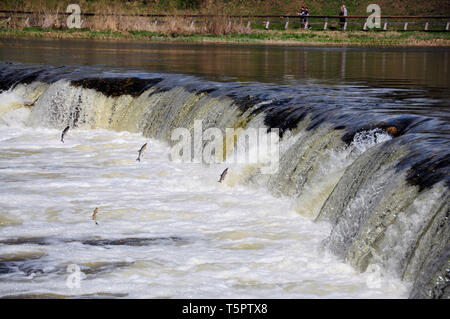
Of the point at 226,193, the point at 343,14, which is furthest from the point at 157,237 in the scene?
the point at 343,14

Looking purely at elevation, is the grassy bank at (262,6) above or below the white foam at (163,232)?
above

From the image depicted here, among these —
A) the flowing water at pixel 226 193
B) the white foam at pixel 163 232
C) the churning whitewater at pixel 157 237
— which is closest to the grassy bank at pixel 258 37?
the flowing water at pixel 226 193

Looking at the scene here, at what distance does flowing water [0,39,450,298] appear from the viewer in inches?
258

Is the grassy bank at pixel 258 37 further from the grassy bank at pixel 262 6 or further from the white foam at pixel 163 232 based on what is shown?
the white foam at pixel 163 232

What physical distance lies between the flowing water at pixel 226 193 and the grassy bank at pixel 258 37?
20.9 metres

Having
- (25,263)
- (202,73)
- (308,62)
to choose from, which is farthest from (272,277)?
(308,62)

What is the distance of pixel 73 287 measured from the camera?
6531 millimetres

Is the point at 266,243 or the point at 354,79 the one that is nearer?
the point at 266,243

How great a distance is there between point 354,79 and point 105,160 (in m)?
6.89

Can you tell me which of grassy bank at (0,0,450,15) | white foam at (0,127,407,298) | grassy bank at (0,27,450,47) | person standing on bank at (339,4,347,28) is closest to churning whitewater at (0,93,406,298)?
white foam at (0,127,407,298)

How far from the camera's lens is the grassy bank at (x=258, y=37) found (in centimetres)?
3753

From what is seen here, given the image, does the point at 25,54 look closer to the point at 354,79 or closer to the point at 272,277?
the point at 354,79

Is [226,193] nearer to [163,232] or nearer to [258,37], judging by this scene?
[163,232]

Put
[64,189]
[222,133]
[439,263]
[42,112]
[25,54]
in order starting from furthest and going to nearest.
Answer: [25,54] → [42,112] → [222,133] → [64,189] → [439,263]
